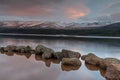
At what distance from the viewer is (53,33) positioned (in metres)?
66.2

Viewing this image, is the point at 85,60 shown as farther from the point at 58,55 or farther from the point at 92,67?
the point at 58,55

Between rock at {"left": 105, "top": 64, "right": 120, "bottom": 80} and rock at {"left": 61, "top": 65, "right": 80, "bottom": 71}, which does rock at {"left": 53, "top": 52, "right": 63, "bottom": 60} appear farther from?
rock at {"left": 105, "top": 64, "right": 120, "bottom": 80}

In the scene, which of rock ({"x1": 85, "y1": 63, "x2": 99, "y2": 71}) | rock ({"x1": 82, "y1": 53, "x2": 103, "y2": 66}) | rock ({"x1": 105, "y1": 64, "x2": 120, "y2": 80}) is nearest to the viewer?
rock ({"x1": 105, "y1": 64, "x2": 120, "y2": 80})

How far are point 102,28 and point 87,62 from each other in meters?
47.3

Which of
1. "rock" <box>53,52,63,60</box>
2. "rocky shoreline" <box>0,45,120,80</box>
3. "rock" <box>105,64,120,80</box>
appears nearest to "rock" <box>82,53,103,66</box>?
"rocky shoreline" <box>0,45,120,80</box>

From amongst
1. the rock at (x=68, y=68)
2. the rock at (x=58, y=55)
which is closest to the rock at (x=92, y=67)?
the rock at (x=68, y=68)

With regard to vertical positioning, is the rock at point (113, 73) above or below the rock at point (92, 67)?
above

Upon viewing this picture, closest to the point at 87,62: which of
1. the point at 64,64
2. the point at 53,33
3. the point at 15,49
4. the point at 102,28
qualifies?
the point at 64,64

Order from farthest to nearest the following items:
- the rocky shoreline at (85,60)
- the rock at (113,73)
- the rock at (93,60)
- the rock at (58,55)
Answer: the rock at (58,55)
the rock at (93,60)
the rocky shoreline at (85,60)
the rock at (113,73)

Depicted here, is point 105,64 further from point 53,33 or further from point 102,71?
point 53,33

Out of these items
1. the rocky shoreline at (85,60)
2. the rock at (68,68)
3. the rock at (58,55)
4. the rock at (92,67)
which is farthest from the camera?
the rock at (58,55)

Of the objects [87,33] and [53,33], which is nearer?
[87,33]

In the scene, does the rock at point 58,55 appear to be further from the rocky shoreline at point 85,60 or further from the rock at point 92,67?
the rock at point 92,67

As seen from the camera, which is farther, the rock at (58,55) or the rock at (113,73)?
the rock at (58,55)
